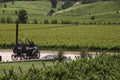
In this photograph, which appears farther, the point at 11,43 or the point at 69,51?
the point at 11,43

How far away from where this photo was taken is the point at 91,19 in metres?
152

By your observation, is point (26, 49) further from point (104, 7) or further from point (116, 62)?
point (104, 7)

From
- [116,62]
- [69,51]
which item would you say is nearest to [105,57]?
[116,62]

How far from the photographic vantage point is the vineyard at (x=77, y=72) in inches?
1199

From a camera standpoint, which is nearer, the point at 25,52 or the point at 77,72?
the point at 77,72

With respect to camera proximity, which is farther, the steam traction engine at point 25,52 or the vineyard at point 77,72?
the steam traction engine at point 25,52

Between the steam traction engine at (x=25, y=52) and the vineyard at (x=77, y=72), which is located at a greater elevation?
the vineyard at (x=77, y=72)

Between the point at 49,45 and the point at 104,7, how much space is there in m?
132

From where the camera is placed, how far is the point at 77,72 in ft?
106

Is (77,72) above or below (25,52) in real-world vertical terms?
above

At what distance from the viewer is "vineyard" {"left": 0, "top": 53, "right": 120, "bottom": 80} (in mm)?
30453

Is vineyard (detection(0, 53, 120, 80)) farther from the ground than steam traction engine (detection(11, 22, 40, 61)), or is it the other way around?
vineyard (detection(0, 53, 120, 80))

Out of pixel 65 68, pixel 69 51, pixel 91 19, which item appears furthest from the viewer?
pixel 91 19

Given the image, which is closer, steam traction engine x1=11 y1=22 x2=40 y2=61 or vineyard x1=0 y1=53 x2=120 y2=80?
vineyard x1=0 y1=53 x2=120 y2=80
